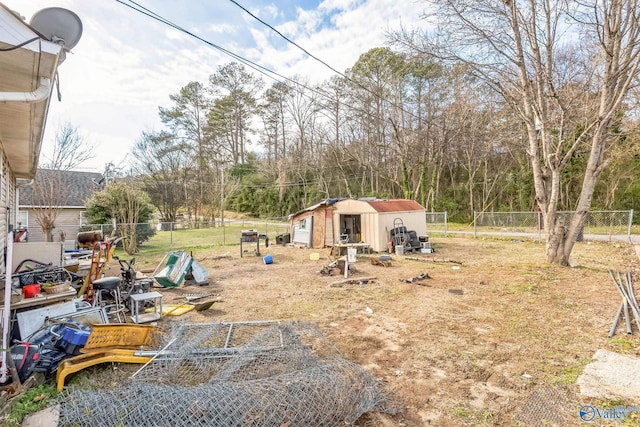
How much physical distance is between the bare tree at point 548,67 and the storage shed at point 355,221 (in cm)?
544

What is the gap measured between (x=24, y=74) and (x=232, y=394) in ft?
11.5

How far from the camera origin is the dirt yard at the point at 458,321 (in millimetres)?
3033

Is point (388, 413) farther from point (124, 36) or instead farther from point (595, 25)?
point (595, 25)

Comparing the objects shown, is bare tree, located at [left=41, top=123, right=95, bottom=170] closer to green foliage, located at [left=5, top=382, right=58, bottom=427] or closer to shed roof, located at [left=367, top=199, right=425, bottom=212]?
shed roof, located at [left=367, top=199, right=425, bottom=212]

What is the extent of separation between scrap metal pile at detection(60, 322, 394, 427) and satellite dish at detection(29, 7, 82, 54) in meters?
3.01

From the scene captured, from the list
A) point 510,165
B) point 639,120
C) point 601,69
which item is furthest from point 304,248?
point 510,165

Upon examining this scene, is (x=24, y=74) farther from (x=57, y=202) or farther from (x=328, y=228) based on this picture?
(x=57, y=202)

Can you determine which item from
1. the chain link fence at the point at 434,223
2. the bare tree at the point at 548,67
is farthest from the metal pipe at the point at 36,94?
the chain link fence at the point at 434,223

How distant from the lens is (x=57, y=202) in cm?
1425

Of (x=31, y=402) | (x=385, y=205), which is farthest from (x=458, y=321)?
(x=385, y=205)

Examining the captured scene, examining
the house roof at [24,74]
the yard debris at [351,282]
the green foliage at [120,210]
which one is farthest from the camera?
the green foliage at [120,210]

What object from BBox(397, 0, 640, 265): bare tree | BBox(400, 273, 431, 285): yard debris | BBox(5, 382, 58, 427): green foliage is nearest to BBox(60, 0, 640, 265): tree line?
BBox(397, 0, 640, 265): bare tree

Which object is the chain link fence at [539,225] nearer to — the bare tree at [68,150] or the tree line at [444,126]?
the tree line at [444,126]

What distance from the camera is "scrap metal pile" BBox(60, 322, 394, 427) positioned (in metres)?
2.44
